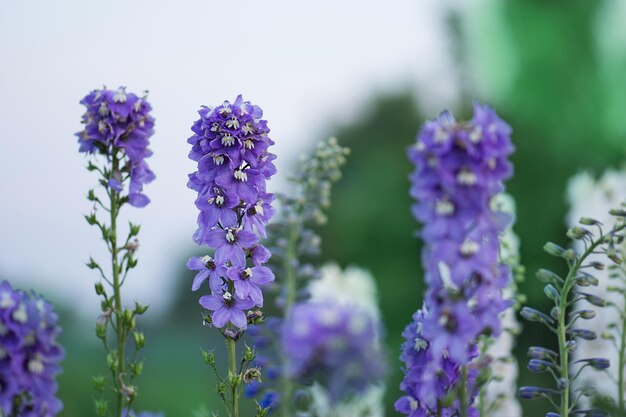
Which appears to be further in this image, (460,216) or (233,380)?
(233,380)

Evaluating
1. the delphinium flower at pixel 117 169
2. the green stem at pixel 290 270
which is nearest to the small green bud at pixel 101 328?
the delphinium flower at pixel 117 169

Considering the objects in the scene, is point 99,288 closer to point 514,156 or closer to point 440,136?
point 440,136

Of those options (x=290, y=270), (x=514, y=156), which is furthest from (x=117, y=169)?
(x=514, y=156)

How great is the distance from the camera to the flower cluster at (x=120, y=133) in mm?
5129

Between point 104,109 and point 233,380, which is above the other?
point 104,109

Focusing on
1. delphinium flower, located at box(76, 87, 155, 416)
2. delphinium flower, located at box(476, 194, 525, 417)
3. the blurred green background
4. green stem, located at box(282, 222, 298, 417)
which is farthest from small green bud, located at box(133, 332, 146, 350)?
the blurred green background

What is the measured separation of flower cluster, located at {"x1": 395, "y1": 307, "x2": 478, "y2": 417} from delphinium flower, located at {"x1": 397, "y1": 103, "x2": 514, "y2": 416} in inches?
10.5

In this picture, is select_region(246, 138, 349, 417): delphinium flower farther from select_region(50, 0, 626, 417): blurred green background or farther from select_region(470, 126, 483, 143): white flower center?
select_region(50, 0, 626, 417): blurred green background

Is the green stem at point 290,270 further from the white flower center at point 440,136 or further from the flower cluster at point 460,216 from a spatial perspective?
the white flower center at point 440,136

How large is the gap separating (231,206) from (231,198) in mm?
44

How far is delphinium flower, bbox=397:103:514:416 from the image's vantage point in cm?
374

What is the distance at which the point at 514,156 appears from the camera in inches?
813

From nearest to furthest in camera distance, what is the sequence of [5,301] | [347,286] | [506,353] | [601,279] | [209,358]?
1. [5,301]
2. [209,358]
3. [506,353]
4. [601,279]
5. [347,286]

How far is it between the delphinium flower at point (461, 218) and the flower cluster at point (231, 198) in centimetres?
139
